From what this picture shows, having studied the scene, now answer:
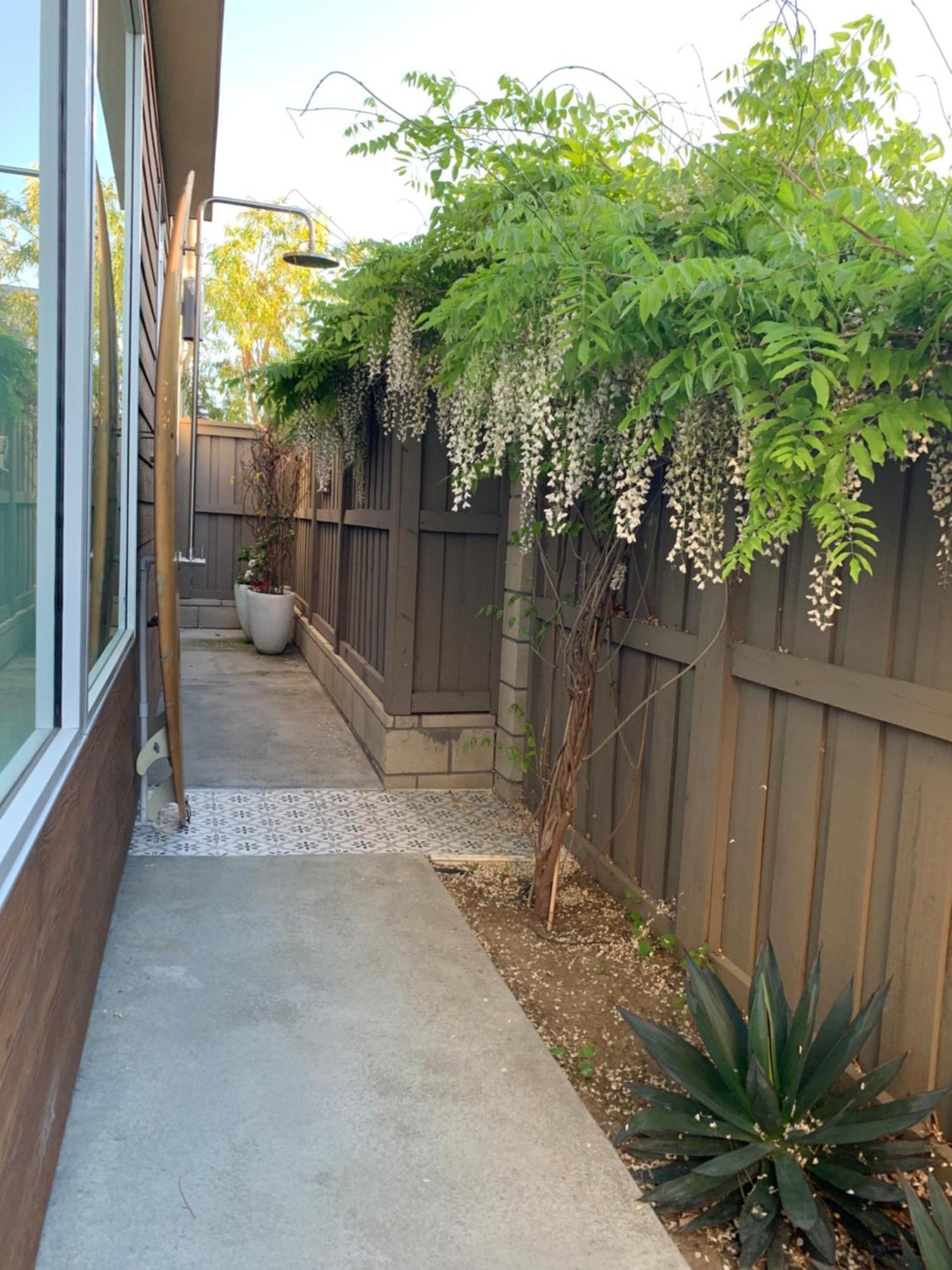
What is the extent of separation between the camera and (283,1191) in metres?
1.98

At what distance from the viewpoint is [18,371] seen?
A: 5.24 ft

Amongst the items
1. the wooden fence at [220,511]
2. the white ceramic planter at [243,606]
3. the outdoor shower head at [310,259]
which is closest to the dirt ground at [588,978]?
the outdoor shower head at [310,259]

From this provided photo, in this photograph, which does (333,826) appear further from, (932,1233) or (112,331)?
(932,1233)

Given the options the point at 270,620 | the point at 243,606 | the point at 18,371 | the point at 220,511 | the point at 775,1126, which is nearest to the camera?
the point at 18,371

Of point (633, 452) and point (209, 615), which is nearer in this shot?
point (633, 452)

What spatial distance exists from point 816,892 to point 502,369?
162 centimetres

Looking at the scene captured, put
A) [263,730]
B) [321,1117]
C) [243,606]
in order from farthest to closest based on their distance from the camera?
[243,606] < [263,730] < [321,1117]

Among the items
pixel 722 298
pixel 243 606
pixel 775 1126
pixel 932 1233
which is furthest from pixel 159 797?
pixel 243 606

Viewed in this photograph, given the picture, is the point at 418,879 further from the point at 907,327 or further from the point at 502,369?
the point at 907,327

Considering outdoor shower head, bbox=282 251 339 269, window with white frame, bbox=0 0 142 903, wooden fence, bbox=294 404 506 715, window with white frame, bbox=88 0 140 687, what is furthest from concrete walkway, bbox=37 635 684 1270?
outdoor shower head, bbox=282 251 339 269

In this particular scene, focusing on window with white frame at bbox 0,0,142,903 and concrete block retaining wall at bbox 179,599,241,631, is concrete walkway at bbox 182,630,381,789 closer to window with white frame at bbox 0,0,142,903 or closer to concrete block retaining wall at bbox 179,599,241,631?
concrete block retaining wall at bbox 179,599,241,631

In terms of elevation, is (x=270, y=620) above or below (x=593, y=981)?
above

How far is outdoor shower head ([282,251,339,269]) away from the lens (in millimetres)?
5566

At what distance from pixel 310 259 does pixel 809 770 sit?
14.1ft
